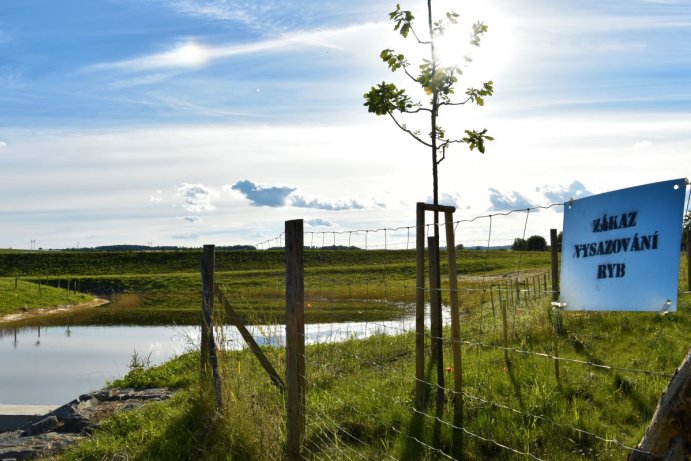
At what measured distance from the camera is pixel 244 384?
7.36m

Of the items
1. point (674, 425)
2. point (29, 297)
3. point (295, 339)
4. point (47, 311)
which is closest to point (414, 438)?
point (295, 339)

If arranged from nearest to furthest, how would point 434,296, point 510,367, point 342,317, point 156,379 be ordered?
point 434,296, point 510,367, point 156,379, point 342,317

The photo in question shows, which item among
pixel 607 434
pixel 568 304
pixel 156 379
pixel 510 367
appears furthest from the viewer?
pixel 156 379

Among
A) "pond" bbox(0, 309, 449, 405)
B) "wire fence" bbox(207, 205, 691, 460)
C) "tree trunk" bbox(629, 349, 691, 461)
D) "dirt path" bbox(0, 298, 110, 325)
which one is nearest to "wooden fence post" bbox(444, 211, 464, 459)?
"wire fence" bbox(207, 205, 691, 460)

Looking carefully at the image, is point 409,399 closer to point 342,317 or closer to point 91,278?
point 342,317

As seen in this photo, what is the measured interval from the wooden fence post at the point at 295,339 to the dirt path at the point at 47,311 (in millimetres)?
30631

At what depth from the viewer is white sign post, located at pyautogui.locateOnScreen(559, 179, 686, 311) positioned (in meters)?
3.14

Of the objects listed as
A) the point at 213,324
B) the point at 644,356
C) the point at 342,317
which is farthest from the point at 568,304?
the point at 342,317

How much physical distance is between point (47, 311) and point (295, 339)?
35.4 metres

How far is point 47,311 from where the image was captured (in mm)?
37406

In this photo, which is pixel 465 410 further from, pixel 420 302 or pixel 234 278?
pixel 234 278

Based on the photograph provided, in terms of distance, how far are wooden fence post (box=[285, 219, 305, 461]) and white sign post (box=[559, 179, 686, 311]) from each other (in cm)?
274

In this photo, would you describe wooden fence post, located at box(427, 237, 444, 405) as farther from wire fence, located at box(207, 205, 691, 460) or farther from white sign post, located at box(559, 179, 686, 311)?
white sign post, located at box(559, 179, 686, 311)

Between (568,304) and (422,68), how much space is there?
4643 millimetres
